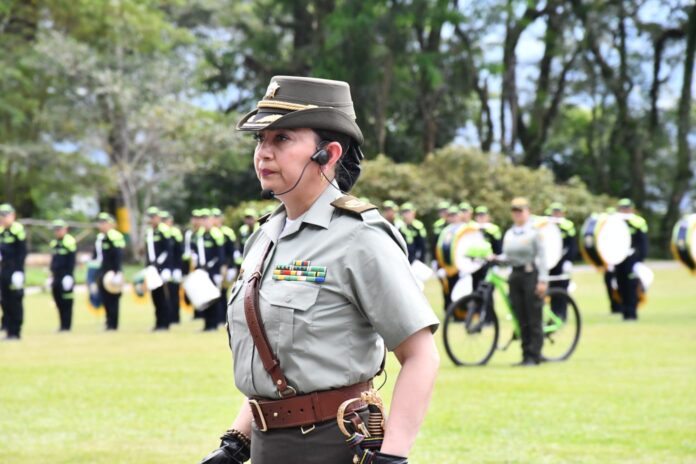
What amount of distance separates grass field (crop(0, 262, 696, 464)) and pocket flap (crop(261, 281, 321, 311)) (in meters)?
5.08

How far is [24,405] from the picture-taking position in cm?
1119

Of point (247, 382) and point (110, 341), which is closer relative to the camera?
point (247, 382)

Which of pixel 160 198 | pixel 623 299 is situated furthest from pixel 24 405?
pixel 160 198

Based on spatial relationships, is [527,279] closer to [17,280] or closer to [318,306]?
[17,280]

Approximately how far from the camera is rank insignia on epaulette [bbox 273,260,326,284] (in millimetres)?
3467

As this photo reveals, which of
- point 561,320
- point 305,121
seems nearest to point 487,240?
point 561,320

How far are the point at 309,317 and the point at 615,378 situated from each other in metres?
9.74

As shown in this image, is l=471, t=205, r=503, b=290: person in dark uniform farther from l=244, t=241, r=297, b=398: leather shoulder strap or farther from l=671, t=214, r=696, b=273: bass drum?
l=244, t=241, r=297, b=398: leather shoulder strap

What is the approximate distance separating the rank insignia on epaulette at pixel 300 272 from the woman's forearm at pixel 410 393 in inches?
11.9

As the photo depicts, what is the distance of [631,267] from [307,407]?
61.7 feet

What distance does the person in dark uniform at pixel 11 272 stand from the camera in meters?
19.7

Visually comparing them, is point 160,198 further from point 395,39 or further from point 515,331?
point 515,331

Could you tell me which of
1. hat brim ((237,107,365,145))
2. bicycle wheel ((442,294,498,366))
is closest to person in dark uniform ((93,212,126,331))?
bicycle wheel ((442,294,498,366))

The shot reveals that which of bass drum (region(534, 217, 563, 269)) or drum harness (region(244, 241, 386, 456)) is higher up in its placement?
drum harness (region(244, 241, 386, 456))
